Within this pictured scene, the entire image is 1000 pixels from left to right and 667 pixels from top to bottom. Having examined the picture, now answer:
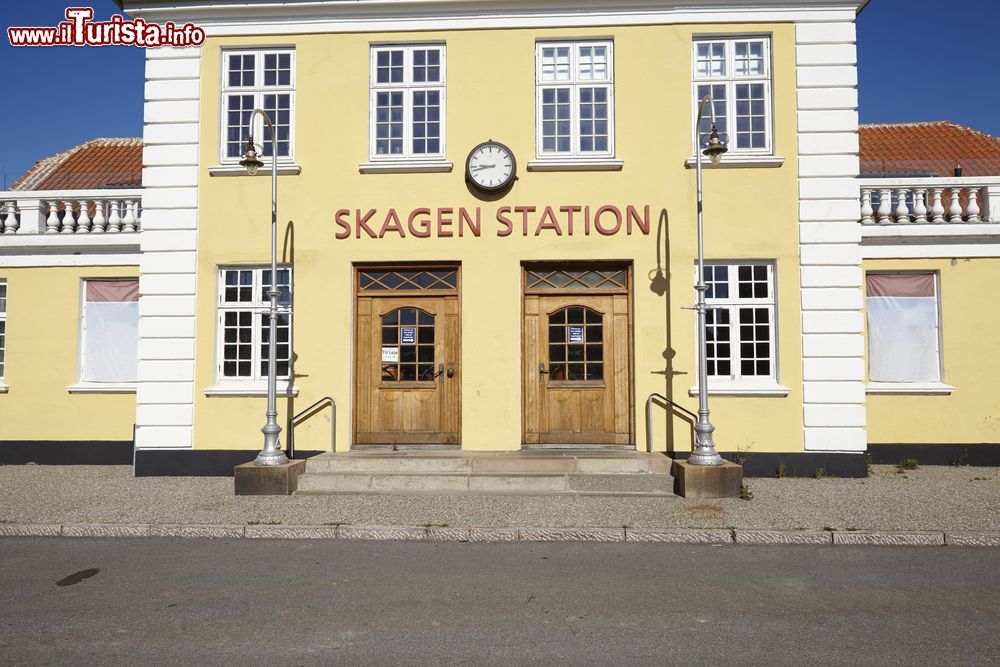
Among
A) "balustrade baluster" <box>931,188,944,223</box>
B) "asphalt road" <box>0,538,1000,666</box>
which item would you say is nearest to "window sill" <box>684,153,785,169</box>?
"balustrade baluster" <box>931,188,944,223</box>

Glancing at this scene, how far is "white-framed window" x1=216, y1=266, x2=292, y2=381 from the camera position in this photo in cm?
1043

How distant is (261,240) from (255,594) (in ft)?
20.8

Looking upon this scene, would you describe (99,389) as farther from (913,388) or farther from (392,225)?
(913,388)

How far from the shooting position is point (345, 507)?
807 cm

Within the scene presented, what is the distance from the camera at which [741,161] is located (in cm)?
1009

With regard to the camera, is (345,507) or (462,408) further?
(462,408)

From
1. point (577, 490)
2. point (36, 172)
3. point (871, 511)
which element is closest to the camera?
point (871, 511)

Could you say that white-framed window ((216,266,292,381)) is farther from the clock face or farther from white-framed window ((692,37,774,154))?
white-framed window ((692,37,774,154))

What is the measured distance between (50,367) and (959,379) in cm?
1476

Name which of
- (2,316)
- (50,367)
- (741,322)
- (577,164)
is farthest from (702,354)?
(2,316)

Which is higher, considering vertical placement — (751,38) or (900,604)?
(751,38)

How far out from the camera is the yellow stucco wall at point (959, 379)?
10.9 meters

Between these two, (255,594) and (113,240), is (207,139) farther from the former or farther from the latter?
(255,594)

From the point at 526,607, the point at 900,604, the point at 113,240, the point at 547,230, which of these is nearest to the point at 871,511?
the point at 900,604
